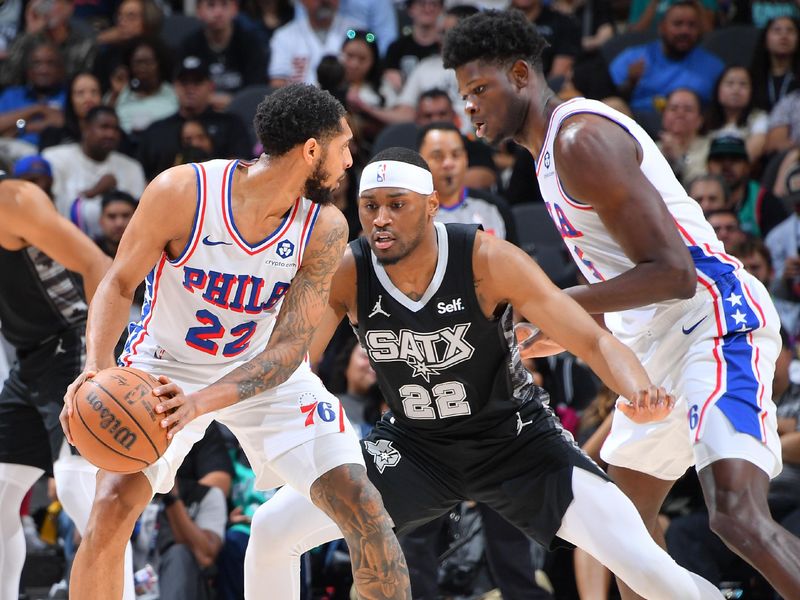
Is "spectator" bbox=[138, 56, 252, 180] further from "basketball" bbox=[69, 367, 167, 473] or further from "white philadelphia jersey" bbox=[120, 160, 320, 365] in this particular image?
"basketball" bbox=[69, 367, 167, 473]

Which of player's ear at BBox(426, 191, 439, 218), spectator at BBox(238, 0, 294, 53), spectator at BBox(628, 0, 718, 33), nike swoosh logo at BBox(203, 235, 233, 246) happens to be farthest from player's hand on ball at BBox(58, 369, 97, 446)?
spectator at BBox(628, 0, 718, 33)

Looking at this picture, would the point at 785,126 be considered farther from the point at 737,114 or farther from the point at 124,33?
the point at 124,33

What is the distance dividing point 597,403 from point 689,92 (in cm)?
324

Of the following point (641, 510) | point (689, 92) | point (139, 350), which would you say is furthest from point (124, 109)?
point (641, 510)

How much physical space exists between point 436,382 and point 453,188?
2760 millimetres

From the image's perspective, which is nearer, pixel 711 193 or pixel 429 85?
pixel 711 193

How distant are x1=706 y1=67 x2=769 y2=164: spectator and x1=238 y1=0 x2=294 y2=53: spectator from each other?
4040 mm

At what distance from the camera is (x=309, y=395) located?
4516 millimetres

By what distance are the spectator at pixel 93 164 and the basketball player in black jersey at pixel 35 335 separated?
12.0 feet

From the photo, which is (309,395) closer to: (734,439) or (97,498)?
(97,498)

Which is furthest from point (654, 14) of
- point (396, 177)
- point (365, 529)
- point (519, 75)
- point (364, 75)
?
point (365, 529)

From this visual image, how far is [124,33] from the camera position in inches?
414

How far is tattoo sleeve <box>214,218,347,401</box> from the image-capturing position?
13.6 ft

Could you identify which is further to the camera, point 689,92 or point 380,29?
point 380,29
